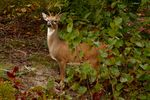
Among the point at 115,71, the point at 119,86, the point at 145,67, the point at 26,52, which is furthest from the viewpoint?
the point at 26,52

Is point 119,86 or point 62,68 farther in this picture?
point 62,68

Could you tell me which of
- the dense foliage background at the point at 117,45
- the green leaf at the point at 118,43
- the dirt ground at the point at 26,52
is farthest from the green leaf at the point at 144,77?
the dirt ground at the point at 26,52

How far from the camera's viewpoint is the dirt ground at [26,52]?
295 inches

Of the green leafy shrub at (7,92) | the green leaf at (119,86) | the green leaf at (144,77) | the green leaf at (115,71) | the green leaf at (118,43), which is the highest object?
the green leaf at (118,43)

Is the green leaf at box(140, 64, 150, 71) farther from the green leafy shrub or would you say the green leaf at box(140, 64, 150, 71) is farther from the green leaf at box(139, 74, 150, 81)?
the green leafy shrub

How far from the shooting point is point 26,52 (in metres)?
8.62

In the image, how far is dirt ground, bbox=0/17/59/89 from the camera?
7.48 metres

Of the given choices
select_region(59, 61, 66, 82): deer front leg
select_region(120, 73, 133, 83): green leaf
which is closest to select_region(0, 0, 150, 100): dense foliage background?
select_region(120, 73, 133, 83): green leaf

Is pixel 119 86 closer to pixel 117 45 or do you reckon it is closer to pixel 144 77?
pixel 144 77

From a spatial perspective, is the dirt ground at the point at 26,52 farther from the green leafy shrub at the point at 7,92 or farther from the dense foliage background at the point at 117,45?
the dense foliage background at the point at 117,45

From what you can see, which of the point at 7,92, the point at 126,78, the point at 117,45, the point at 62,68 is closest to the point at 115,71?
the point at 126,78

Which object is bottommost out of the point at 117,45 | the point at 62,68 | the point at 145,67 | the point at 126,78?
the point at 62,68

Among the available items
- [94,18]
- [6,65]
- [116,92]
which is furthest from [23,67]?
[116,92]

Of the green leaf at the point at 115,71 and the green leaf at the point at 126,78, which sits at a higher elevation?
the green leaf at the point at 115,71
